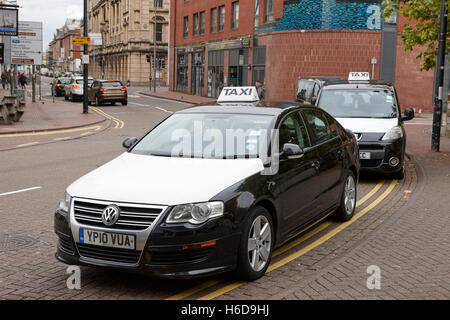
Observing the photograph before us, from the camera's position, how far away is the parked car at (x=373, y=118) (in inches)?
408

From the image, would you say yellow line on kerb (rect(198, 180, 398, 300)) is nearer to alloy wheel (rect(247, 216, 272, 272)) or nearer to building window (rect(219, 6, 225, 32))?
alloy wheel (rect(247, 216, 272, 272))

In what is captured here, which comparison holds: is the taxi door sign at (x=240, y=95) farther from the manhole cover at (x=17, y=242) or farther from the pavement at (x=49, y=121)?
the pavement at (x=49, y=121)

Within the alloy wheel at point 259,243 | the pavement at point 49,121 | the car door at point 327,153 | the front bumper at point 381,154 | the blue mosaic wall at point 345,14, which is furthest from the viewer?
the blue mosaic wall at point 345,14

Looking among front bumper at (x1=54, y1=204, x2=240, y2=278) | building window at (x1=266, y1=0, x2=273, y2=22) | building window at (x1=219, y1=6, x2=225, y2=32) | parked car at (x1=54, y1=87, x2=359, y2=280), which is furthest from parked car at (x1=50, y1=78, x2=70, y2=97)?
front bumper at (x1=54, y1=204, x2=240, y2=278)

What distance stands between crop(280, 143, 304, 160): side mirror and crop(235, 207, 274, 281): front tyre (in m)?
0.71

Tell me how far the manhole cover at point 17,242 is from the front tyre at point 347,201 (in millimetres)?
3637

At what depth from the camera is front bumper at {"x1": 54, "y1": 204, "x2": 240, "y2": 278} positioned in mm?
4527

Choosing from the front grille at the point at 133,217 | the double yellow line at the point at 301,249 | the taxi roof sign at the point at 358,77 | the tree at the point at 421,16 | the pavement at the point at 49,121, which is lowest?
the double yellow line at the point at 301,249

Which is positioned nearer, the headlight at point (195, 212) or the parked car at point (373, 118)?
the headlight at point (195, 212)

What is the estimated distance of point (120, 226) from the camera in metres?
4.57

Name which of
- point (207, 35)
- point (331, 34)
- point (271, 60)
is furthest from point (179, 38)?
point (331, 34)

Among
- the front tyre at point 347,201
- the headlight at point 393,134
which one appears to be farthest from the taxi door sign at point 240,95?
the headlight at point 393,134

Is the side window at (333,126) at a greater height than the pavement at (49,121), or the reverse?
the side window at (333,126)
